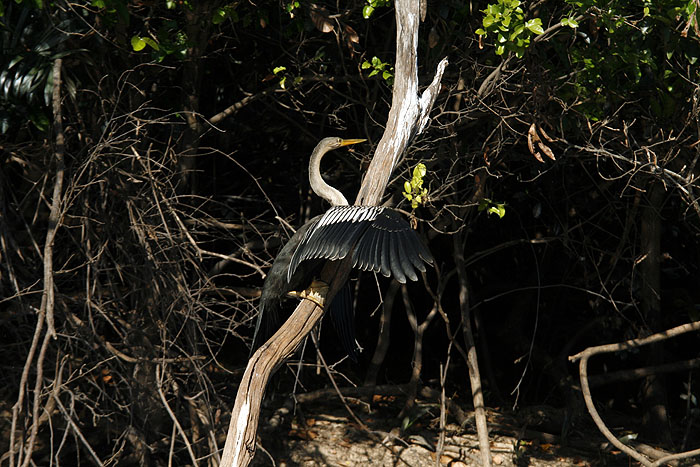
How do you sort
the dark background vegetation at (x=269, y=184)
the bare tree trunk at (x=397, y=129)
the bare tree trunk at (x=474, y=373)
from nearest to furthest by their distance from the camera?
the bare tree trunk at (x=397, y=129) → the dark background vegetation at (x=269, y=184) → the bare tree trunk at (x=474, y=373)

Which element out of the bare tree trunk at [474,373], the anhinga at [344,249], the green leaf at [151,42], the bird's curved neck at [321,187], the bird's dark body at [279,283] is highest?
the green leaf at [151,42]

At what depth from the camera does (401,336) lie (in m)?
6.35

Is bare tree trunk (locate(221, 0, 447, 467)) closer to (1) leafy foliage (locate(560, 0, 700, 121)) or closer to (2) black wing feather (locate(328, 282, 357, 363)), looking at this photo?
(2) black wing feather (locate(328, 282, 357, 363))

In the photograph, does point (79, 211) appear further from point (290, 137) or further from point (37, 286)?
point (290, 137)

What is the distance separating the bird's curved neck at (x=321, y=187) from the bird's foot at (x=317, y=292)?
0.42 metres

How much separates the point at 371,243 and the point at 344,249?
91 mm

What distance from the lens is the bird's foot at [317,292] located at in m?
2.77

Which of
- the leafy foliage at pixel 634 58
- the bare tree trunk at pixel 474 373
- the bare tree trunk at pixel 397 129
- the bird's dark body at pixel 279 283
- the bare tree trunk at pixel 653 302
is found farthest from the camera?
Result: the bare tree trunk at pixel 653 302

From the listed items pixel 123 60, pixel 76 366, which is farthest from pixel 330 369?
pixel 123 60

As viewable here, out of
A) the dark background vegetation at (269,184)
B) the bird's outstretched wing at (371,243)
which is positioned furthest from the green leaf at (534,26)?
the bird's outstretched wing at (371,243)

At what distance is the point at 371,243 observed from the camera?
2543 mm

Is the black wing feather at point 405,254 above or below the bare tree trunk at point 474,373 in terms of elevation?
above

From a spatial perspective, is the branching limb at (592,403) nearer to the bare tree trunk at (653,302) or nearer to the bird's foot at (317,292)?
the bare tree trunk at (653,302)

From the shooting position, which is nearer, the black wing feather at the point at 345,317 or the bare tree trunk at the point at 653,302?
the black wing feather at the point at 345,317
